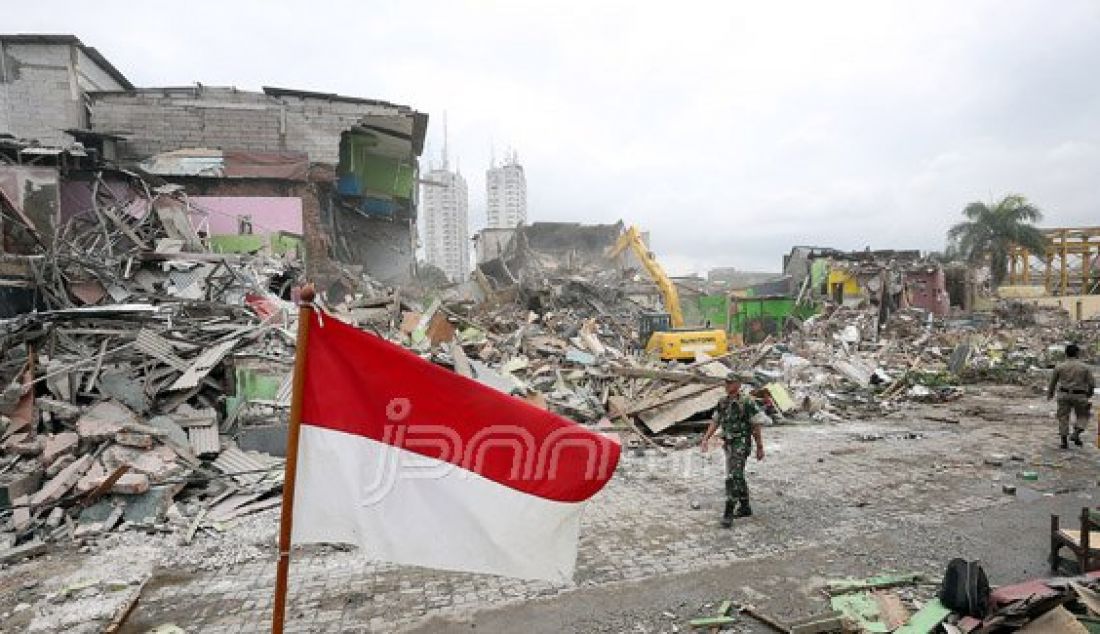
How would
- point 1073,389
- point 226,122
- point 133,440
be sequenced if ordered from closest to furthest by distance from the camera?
point 133,440 < point 1073,389 < point 226,122

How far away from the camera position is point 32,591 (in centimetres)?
549

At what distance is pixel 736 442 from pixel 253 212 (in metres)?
20.9

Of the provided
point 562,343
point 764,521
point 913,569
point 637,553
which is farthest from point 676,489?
point 562,343

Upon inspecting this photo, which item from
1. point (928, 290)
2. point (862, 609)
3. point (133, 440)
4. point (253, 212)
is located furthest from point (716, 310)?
point (133, 440)

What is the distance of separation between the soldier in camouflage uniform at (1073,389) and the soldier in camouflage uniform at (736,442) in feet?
20.3

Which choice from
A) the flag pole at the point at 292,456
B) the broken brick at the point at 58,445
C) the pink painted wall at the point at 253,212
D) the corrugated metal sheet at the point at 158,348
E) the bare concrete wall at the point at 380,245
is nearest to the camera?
the flag pole at the point at 292,456

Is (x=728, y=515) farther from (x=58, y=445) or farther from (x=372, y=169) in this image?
(x=372, y=169)

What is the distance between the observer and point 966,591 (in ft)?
14.4

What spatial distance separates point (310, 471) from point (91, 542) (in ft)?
18.9

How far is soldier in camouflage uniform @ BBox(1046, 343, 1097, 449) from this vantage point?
9312 millimetres

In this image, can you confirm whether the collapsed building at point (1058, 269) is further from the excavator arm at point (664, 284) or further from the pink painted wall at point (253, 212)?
the pink painted wall at point (253, 212)

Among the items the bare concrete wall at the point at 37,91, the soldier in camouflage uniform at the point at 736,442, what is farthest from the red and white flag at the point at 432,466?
the bare concrete wall at the point at 37,91

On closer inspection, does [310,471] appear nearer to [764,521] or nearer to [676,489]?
[764,521]

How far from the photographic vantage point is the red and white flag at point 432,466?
2.75 meters
